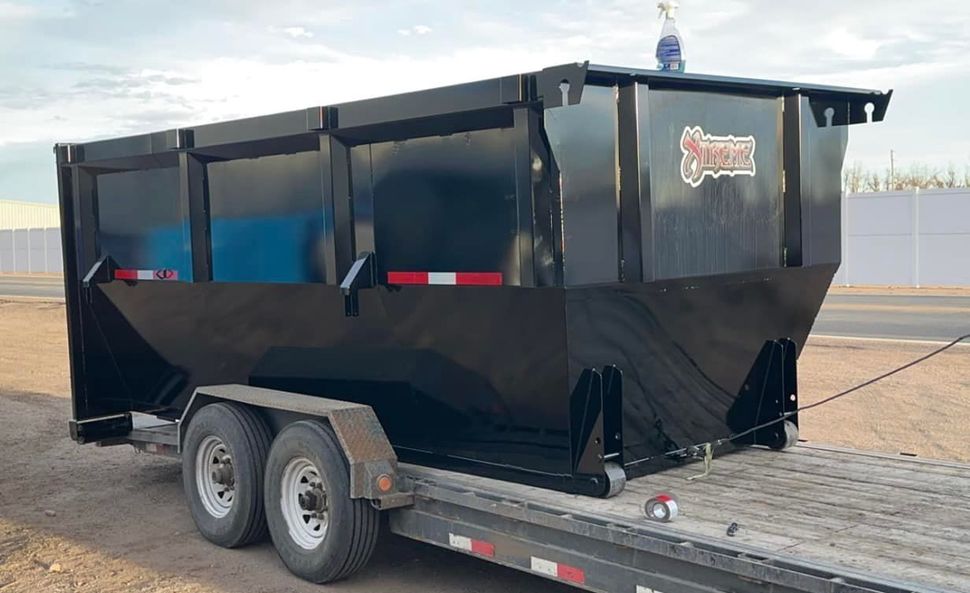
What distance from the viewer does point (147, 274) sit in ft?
22.8

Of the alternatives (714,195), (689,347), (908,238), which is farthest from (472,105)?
(908,238)

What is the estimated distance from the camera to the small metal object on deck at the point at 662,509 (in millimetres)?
3998

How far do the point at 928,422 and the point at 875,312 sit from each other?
39.8 ft

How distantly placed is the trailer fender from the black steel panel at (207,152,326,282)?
29.6 inches

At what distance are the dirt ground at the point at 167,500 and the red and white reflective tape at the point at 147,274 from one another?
161 cm

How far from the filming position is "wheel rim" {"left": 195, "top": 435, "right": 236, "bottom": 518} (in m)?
5.97

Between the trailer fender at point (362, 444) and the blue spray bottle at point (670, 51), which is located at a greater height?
the blue spray bottle at point (670, 51)

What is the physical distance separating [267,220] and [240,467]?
149 cm

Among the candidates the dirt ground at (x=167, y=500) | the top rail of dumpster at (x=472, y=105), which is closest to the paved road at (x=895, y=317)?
the dirt ground at (x=167, y=500)

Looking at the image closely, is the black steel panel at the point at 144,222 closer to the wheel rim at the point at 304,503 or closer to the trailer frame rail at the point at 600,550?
the wheel rim at the point at 304,503

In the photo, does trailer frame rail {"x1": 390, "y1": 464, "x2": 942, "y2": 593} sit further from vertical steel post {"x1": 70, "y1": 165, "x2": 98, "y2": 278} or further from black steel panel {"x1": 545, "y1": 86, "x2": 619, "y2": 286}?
vertical steel post {"x1": 70, "y1": 165, "x2": 98, "y2": 278}

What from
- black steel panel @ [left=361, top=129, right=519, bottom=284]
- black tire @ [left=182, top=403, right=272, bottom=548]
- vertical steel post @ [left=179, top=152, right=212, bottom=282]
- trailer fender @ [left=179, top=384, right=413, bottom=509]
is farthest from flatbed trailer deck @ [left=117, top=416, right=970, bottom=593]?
vertical steel post @ [left=179, top=152, right=212, bottom=282]

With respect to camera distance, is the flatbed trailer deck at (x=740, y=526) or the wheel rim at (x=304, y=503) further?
the wheel rim at (x=304, y=503)

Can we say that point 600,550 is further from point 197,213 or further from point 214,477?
point 197,213
